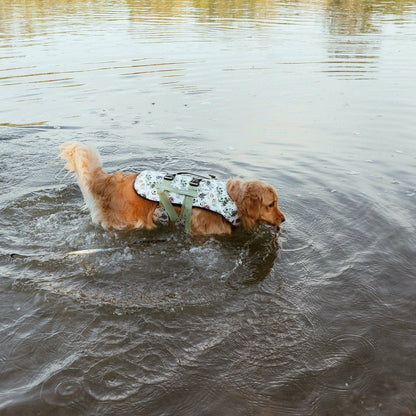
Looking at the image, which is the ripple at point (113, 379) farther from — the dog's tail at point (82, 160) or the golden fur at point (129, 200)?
the dog's tail at point (82, 160)

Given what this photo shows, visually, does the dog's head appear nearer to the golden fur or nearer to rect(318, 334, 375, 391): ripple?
the golden fur

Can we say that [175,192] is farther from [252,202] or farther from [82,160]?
[82,160]

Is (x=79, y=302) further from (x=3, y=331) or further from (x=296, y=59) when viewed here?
(x=296, y=59)

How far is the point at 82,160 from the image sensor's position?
5953 millimetres

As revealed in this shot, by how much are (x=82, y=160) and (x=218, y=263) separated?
2339 mm

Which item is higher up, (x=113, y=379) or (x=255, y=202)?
(x=255, y=202)

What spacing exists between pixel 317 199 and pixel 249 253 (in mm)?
1956

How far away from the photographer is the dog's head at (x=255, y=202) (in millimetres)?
5980

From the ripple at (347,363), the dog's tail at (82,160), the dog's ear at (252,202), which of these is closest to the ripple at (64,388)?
the ripple at (347,363)

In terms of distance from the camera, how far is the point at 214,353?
4.03m

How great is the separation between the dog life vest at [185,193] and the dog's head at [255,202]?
11 centimetres

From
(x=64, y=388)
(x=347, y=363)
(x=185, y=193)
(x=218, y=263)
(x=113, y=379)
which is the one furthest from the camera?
(x=185, y=193)

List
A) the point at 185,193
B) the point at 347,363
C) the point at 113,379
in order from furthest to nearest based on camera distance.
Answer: the point at 185,193 → the point at 347,363 → the point at 113,379

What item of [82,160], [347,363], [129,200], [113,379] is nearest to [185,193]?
[129,200]
